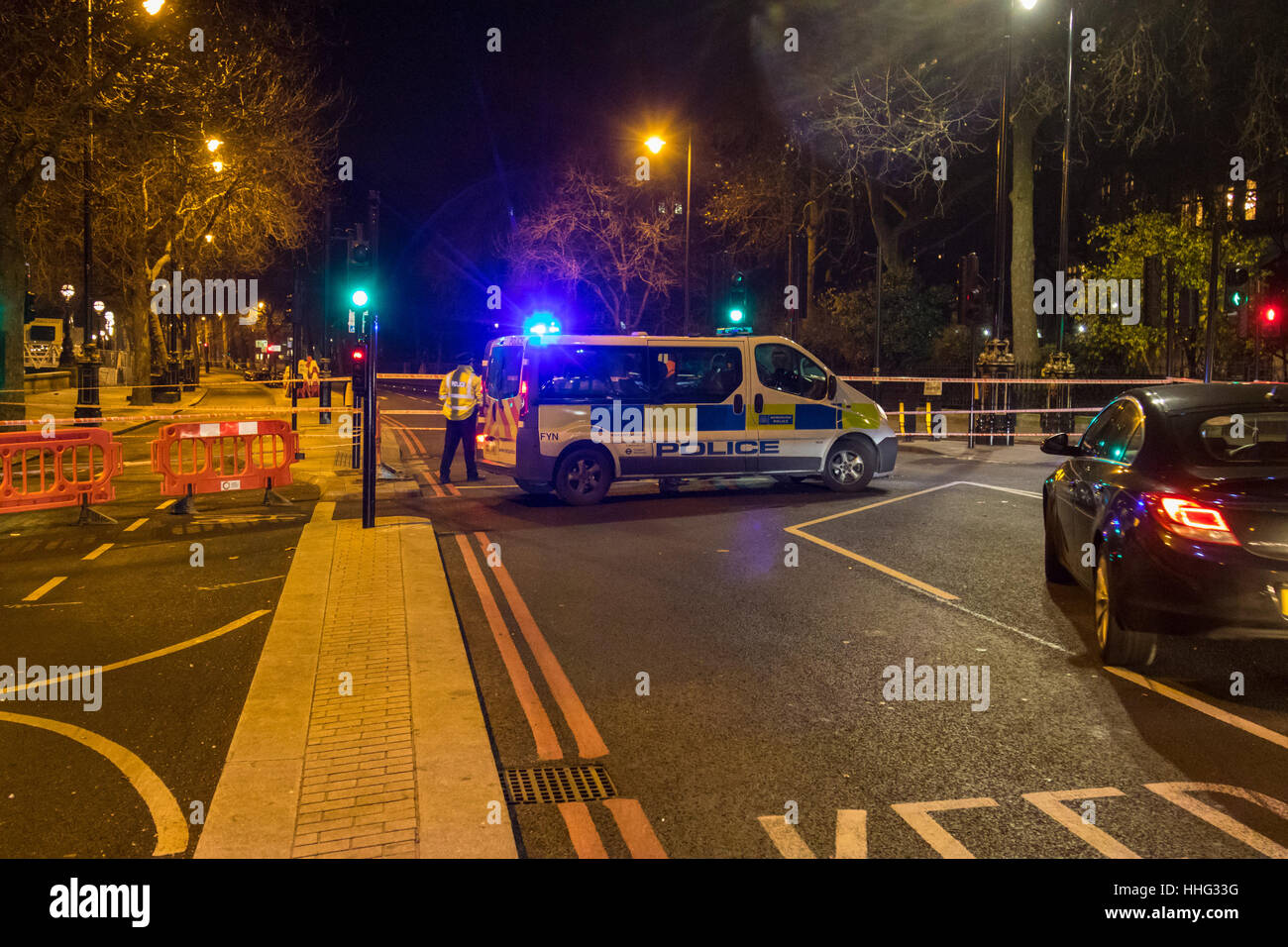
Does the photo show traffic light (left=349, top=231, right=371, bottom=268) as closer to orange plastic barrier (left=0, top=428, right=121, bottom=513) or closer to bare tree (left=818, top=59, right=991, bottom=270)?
orange plastic barrier (left=0, top=428, right=121, bottom=513)

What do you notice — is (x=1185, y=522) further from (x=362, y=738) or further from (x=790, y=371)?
(x=790, y=371)

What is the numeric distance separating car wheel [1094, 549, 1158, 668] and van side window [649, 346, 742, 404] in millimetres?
7693

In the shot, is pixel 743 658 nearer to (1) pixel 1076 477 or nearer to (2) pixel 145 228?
(1) pixel 1076 477

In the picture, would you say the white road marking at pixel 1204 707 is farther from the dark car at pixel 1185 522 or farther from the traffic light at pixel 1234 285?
the traffic light at pixel 1234 285

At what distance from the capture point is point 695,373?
13945 mm

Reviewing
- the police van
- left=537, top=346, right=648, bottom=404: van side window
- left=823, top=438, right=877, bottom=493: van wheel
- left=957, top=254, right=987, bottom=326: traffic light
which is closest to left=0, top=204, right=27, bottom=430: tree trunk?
the police van

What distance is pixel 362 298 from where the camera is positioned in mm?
11930

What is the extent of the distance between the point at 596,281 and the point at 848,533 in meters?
32.9

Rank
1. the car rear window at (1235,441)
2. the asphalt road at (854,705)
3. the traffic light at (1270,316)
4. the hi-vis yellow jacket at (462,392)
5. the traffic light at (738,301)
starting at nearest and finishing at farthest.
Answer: the asphalt road at (854,705)
the car rear window at (1235,441)
the hi-vis yellow jacket at (462,392)
the traffic light at (738,301)
the traffic light at (1270,316)

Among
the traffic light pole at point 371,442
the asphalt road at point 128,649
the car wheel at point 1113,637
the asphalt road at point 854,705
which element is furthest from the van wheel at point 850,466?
the car wheel at point 1113,637

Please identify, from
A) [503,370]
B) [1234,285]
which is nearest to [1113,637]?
[503,370]

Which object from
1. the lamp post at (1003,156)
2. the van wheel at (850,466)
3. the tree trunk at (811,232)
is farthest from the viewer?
the tree trunk at (811,232)

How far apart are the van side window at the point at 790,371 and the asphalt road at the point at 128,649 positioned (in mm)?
6114

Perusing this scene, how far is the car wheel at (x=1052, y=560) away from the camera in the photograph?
844cm
